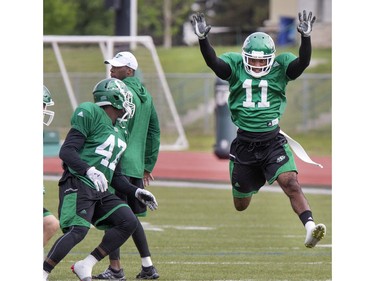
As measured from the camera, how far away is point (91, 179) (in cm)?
751

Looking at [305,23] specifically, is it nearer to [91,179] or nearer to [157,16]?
[91,179]

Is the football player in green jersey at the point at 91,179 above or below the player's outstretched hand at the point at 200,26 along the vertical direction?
below

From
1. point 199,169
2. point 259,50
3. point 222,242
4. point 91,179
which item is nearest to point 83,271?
point 91,179

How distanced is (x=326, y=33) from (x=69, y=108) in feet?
66.4

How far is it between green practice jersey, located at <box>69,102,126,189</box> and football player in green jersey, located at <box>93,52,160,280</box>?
2.71ft

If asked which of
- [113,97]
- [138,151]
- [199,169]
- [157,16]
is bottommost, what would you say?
[157,16]

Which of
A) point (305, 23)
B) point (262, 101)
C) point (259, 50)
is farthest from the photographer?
point (262, 101)

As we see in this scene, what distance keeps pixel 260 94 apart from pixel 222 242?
299 centimetres

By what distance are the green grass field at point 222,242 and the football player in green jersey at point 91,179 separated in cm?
86

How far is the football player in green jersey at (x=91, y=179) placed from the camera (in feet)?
25.2

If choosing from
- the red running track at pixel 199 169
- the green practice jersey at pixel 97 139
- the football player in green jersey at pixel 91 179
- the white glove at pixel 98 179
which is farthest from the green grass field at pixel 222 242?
the red running track at pixel 199 169

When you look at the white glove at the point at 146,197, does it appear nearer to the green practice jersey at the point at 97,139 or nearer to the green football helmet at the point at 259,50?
the green practice jersey at the point at 97,139
